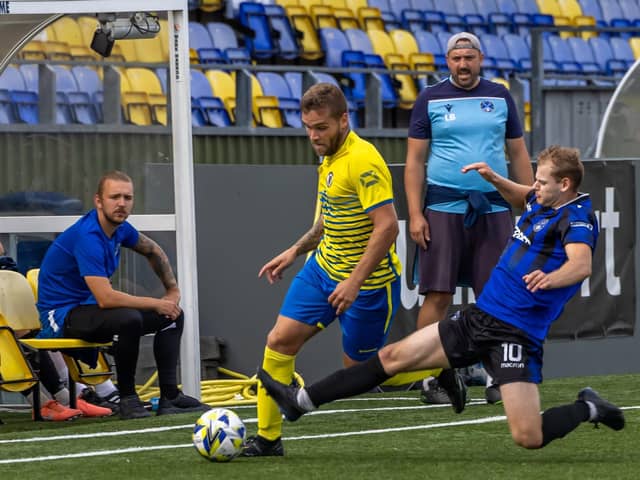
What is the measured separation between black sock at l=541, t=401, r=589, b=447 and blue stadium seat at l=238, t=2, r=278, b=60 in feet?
40.7

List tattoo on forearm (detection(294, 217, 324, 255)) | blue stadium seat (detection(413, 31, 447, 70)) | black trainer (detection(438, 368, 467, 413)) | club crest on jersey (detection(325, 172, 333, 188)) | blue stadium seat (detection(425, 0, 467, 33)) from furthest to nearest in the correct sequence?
blue stadium seat (detection(425, 0, 467, 33)), blue stadium seat (detection(413, 31, 447, 70)), black trainer (detection(438, 368, 467, 413)), tattoo on forearm (detection(294, 217, 324, 255)), club crest on jersey (detection(325, 172, 333, 188))

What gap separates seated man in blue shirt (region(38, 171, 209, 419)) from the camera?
8117 millimetres

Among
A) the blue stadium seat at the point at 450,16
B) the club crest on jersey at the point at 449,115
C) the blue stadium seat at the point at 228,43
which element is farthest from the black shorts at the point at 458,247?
the blue stadium seat at the point at 450,16

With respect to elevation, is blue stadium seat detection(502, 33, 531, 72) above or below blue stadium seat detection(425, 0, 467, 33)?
below

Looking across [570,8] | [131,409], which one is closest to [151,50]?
[131,409]

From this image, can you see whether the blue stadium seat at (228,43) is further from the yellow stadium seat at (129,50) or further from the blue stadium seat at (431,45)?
the yellow stadium seat at (129,50)

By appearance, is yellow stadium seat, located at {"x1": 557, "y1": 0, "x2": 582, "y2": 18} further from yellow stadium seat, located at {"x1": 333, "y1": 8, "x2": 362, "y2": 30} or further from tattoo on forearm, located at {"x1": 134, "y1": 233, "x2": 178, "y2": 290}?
tattoo on forearm, located at {"x1": 134, "y1": 233, "x2": 178, "y2": 290}

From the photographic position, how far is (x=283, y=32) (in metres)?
18.2

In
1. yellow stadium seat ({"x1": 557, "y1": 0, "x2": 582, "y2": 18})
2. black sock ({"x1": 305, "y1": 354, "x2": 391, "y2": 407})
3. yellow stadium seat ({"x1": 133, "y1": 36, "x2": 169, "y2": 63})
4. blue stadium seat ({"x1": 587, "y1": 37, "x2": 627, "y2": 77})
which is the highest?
yellow stadium seat ({"x1": 557, "y1": 0, "x2": 582, "y2": 18})

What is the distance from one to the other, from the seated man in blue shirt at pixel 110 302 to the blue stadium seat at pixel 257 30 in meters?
9.59

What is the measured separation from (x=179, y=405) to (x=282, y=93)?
24.6 feet

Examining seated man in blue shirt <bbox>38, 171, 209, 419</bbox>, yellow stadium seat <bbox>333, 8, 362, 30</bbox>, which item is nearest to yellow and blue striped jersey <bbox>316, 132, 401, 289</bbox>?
seated man in blue shirt <bbox>38, 171, 209, 419</bbox>

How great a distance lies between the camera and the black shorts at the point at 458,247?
814cm

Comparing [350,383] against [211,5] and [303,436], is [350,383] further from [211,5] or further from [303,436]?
[211,5]
